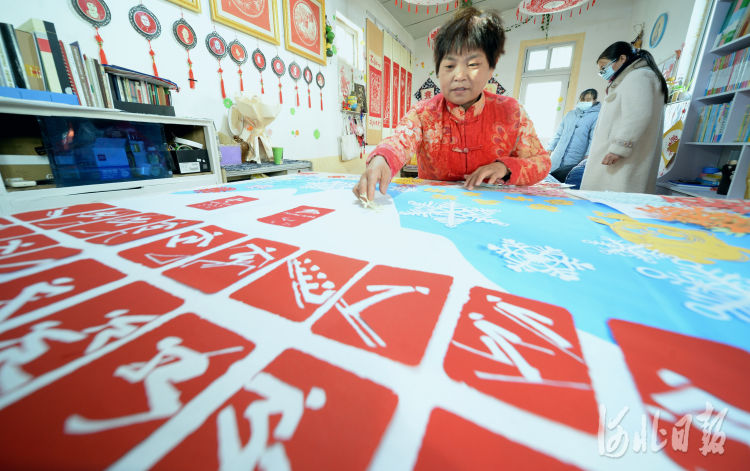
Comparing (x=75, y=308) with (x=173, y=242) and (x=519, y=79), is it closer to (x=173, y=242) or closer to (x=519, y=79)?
(x=173, y=242)

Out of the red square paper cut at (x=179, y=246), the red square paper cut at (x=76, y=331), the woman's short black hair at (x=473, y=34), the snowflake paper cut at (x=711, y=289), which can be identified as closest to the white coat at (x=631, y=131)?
the woman's short black hair at (x=473, y=34)

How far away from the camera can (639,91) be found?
155cm

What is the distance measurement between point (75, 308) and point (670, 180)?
341cm

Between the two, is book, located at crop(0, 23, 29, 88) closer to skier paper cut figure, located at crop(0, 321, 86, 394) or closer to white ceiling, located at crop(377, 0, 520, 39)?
skier paper cut figure, located at crop(0, 321, 86, 394)

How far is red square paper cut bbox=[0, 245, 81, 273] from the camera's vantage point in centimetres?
36

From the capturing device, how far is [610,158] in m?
1.64

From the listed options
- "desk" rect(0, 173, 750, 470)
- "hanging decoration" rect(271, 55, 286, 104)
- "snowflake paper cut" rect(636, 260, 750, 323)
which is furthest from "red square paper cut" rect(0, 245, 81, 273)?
"hanging decoration" rect(271, 55, 286, 104)

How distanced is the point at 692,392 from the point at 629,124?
199 centimetres

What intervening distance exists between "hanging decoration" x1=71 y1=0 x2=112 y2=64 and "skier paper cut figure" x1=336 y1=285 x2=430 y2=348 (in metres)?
2.20

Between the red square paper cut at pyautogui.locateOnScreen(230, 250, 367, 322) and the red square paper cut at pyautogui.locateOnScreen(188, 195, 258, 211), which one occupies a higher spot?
the red square paper cut at pyautogui.locateOnScreen(188, 195, 258, 211)

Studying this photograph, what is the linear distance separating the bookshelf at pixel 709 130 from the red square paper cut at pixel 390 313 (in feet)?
8.32

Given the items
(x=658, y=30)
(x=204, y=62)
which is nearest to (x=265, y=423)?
(x=204, y=62)

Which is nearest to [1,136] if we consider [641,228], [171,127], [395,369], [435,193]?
[171,127]

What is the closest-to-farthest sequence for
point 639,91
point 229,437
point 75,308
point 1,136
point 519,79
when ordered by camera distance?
point 229,437
point 75,308
point 1,136
point 639,91
point 519,79
